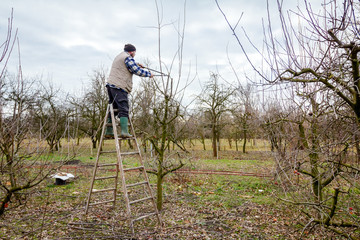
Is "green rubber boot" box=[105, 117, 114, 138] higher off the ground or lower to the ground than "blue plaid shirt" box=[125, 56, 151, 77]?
lower

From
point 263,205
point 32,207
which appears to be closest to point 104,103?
point 32,207

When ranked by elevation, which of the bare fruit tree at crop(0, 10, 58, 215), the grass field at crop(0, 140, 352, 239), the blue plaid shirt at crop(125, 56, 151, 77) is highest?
the blue plaid shirt at crop(125, 56, 151, 77)

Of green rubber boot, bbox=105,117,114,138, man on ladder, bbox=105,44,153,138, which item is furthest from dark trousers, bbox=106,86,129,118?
green rubber boot, bbox=105,117,114,138

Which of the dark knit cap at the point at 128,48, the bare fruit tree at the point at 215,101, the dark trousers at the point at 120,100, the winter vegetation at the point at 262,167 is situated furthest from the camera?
the bare fruit tree at the point at 215,101

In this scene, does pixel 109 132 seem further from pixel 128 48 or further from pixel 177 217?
pixel 177 217

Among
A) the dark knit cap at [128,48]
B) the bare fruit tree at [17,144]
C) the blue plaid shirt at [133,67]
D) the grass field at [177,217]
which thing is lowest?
the grass field at [177,217]

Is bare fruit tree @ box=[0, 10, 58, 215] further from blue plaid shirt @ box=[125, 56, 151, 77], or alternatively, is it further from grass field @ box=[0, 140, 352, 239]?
blue plaid shirt @ box=[125, 56, 151, 77]

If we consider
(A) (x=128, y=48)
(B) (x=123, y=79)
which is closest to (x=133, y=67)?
(B) (x=123, y=79)

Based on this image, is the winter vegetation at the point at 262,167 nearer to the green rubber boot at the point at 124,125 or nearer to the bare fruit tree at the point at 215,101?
the green rubber boot at the point at 124,125

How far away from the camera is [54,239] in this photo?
3861mm

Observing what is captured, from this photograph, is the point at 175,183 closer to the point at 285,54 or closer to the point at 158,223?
the point at 158,223

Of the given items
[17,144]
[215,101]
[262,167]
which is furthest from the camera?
[215,101]

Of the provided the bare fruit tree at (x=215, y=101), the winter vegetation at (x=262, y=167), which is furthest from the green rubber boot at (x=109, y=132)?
the bare fruit tree at (x=215, y=101)

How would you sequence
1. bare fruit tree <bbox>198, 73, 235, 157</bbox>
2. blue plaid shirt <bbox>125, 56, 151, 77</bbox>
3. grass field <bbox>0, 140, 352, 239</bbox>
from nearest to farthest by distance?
grass field <bbox>0, 140, 352, 239</bbox>
blue plaid shirt <bbox>125, 56, 151, 77</bbox>
bare fruit tree <bbox>198, 73, 235, 157</bbox>
